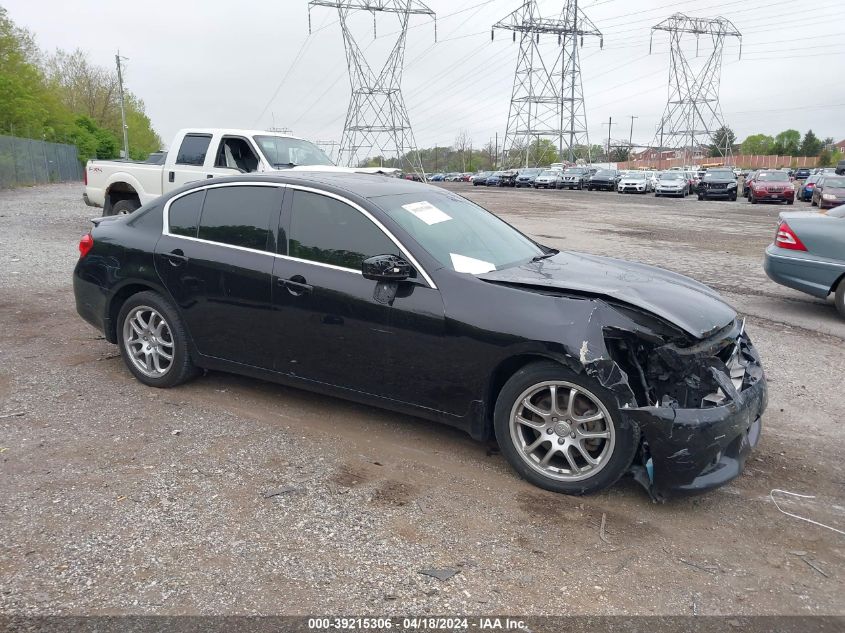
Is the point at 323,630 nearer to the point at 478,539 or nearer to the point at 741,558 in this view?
the point at 478,539

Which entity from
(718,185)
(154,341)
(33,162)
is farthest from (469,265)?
(33,162)

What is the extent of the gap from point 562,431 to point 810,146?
113477mm

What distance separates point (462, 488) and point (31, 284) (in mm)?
7544

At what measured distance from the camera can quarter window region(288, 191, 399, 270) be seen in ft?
13.8

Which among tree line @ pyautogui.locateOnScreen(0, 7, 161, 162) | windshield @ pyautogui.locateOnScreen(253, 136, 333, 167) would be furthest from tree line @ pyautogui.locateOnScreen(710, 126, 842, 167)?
windshield @ pyautogui.locateOnScreen(253, 136, 333, 167)

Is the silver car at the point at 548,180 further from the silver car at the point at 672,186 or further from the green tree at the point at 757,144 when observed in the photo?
the green tree at the point at 757,144

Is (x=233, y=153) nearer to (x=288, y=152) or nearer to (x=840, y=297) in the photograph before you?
(x=288, y=152)

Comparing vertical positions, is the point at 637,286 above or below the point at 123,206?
below

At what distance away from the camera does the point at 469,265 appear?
414cm

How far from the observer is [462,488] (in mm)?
3732

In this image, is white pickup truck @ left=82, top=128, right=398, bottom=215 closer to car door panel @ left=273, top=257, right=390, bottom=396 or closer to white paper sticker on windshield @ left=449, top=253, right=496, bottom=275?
car door panel @ left=273, top=257, right=390, bottom=396

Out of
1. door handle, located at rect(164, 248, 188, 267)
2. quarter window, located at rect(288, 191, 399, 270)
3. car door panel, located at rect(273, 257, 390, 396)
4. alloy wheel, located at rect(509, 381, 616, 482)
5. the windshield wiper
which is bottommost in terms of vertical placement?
alloy wheel, located at rect(509, 381, 616, 482)

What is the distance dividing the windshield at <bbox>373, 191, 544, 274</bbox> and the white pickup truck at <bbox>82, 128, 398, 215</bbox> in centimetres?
585

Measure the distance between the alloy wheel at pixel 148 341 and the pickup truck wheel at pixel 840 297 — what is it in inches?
286
